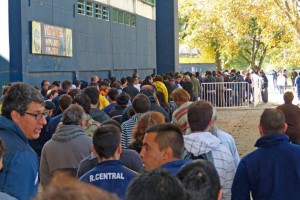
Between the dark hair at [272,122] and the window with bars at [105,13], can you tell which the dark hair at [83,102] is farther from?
the window with bars at [105,13]

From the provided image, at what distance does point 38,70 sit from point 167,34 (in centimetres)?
1868

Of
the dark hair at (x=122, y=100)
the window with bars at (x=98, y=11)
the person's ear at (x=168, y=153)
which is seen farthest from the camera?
the window with bars at (x=98, y=11)

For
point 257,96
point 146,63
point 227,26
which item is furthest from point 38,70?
point 227,26

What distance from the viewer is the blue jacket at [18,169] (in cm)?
431

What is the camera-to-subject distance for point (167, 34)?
39750 millimetres

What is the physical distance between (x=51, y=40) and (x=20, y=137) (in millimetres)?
18601

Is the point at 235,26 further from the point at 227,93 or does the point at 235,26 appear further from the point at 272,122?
the point at 272,122

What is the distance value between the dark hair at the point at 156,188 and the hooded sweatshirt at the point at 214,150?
11.2ft

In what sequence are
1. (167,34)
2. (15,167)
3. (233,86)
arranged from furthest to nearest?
(167,34) < (233,86) < (15,167)

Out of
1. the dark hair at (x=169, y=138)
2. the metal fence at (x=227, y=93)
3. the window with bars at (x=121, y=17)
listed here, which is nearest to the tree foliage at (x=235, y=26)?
the metal fence at (x=227, y=93)

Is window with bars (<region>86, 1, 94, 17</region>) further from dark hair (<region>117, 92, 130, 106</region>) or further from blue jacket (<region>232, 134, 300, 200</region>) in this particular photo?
blue jacket (<region>232, 134, 300, 200</region>)

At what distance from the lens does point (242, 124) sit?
1029 inches

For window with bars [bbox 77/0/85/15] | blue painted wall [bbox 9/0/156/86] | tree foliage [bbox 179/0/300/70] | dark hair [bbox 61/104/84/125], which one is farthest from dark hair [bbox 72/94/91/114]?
tree foliage [bbox 179/0/300/70]

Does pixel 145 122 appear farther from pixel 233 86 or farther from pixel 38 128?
pixel 233 86
